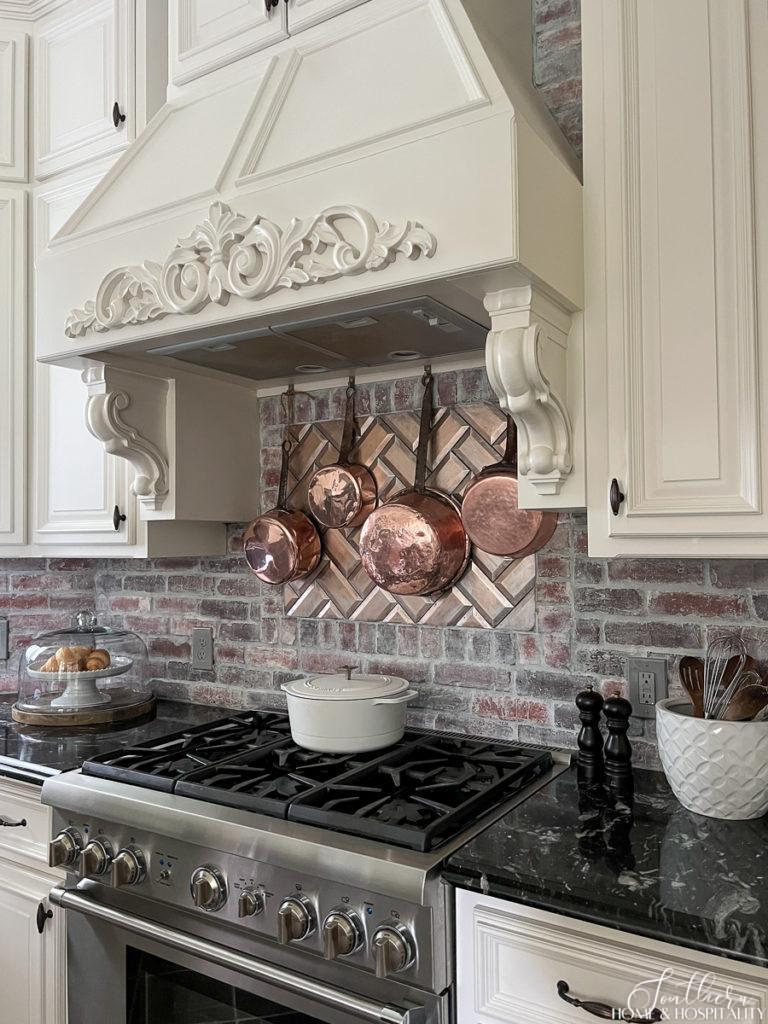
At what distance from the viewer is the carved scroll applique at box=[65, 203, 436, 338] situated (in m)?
1.41

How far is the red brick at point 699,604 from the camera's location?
1.59 meters

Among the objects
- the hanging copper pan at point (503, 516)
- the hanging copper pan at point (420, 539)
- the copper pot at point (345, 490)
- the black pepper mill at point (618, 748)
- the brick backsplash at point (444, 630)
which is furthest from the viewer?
the copper pot at point (345, 490)

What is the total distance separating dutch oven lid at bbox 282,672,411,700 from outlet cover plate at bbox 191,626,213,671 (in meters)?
0.64

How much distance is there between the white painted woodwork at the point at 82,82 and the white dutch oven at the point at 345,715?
1619 millimetres

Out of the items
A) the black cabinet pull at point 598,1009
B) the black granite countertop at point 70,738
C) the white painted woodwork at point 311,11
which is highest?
the white painted woodwork at point 311,11

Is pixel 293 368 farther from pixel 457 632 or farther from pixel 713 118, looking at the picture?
pixel 713 118

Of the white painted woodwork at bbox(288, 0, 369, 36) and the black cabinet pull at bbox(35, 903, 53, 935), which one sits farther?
the black cabinet pull at bbox(35, 903, 53, 935)

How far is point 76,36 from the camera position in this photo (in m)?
2.32

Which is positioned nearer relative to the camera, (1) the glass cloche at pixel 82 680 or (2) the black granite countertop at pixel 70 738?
(2) the black granite countertop at pixel 70 738

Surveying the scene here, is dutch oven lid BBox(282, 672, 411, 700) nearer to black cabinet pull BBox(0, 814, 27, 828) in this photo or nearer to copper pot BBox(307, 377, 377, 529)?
copper pot BBox(307, 377, 377, 529)

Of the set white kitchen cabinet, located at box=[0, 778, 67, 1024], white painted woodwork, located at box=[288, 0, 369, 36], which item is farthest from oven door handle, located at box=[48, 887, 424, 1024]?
white painted woodwork, located at box=[288, 0, 369, 36]

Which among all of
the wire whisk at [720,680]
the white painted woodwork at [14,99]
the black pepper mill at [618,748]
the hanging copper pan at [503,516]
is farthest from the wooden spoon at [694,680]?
the white painted woodwork at [14,99]

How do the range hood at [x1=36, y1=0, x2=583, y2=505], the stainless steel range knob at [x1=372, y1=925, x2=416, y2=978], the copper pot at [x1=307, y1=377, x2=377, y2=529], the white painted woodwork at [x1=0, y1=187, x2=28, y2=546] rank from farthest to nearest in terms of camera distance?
1. the white painted woodwork at [x1=0, y1=187, x2=28, y2=546]
2. the copper pot at [x1=307, y1=377, x2=377, y2=529]
3. the range hood at [x1=36, y1=0, x2=583, y2=505]
4. the stainless steel range knob at [x1=372, y1=925, x2=416, y2=978]

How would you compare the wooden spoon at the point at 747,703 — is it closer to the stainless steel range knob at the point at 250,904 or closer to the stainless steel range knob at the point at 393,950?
the stainless steel range knob at the point at 393,950
